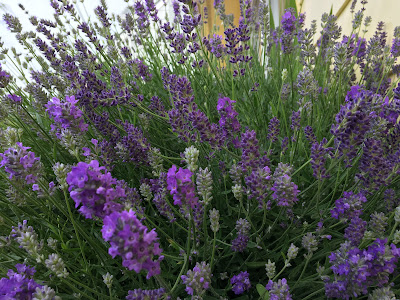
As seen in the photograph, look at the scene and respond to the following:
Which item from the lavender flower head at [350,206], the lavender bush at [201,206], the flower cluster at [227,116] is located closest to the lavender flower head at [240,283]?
the lavender bush at [201,206]

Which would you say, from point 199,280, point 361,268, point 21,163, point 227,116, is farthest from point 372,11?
point 21,163

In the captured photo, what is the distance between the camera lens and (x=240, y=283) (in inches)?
39.0

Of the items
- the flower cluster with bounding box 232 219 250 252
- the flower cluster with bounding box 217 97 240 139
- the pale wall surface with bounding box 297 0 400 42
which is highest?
the pale wall surface with bounding box 297 0 400 42

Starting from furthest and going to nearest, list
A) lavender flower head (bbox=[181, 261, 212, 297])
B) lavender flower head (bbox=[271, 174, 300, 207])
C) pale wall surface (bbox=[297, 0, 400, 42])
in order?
pale wall surface (bbox=[297, 0, 400, 42]) → lavender flower head (bbox=[271, 174, 300, 207]) → lavender flower head (bbox=[181, 261, 212, 297])

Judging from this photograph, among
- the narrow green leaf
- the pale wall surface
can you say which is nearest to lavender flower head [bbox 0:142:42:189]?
the narrow green leaf

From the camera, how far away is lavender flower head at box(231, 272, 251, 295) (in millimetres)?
974

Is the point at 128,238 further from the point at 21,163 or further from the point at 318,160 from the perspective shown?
the point at 318,160

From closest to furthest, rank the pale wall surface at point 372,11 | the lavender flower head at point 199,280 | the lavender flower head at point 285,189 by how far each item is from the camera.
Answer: the lavender flower head at point 199,280
the lavender flower head at point 285,189
the pale wall surface at point 372,11

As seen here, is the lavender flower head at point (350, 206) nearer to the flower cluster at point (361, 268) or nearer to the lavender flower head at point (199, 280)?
the flower cluster at point (361, 268)

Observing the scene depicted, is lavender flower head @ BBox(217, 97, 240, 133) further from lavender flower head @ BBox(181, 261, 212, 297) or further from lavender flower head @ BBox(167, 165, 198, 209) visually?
lavender flower head @ BBox(181, 261, 212, 297)

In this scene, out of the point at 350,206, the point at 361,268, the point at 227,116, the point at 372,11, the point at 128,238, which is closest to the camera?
the point at 128,238

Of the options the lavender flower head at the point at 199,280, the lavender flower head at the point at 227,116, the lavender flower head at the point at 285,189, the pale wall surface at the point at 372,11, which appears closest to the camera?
the lavender flower head at the point at 199,280

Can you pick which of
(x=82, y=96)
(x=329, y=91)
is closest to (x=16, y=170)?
(x=82, y=96)

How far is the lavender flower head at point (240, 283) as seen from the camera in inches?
38.3
